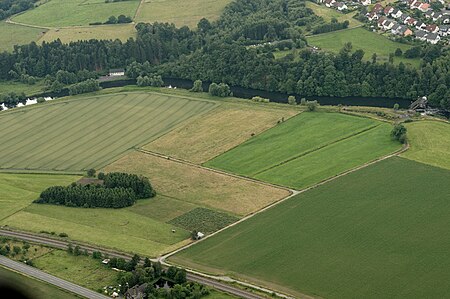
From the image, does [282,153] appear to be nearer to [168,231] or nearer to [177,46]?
[168,231]

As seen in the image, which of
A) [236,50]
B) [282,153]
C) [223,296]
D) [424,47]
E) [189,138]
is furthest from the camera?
[236,50]

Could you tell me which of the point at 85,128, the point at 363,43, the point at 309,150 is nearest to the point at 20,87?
the point at 85,128

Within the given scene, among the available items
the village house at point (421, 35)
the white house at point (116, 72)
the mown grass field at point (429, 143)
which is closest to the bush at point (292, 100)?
the mown grass field at point (429, 143)

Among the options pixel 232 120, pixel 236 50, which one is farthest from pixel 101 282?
pixel 236 50

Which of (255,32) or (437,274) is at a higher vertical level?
(255,32)

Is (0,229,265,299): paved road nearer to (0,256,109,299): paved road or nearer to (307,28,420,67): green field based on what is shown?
(0,256,109,299): paved road

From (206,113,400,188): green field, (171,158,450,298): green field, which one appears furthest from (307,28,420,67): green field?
(171,158,450,298): green field

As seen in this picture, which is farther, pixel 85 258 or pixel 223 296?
pixel 85 258
